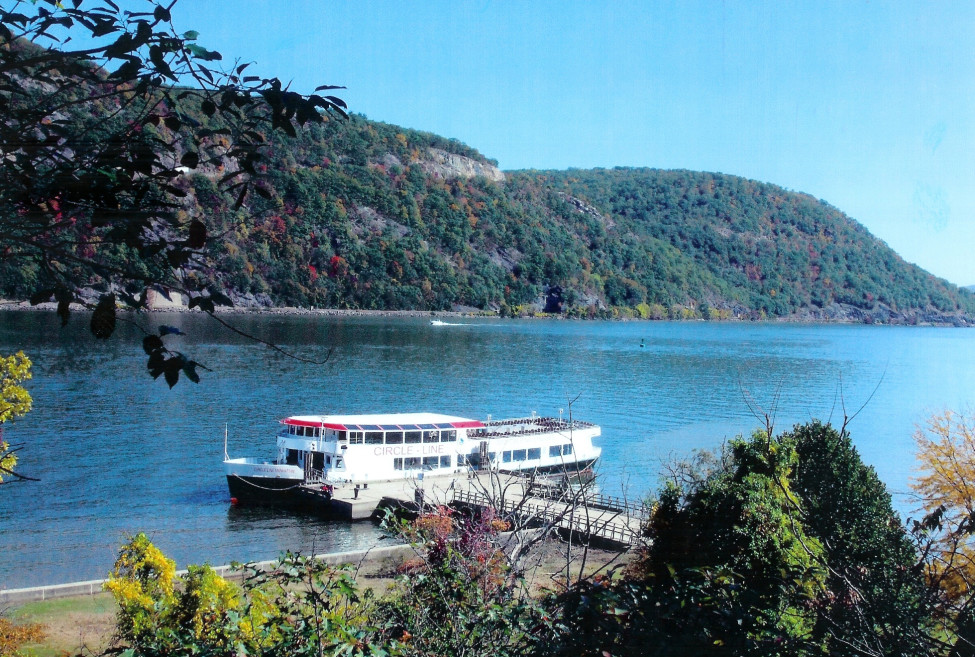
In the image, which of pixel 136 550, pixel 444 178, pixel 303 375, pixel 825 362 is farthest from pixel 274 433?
pixel 444 178

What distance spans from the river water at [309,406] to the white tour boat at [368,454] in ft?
4.59

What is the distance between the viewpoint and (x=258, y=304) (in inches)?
5084

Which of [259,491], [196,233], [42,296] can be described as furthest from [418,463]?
[196,233]

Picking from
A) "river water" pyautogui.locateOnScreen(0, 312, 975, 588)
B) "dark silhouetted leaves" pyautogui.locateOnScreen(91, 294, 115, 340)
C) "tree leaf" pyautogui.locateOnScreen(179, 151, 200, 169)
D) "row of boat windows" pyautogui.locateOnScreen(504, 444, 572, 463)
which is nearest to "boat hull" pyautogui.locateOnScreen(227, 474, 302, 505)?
"river water" pyautogui.locateOnScreen(0, 312, 975, 588)

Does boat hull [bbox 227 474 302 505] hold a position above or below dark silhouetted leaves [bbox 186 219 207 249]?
below

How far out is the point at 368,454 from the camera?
30703 millimetres

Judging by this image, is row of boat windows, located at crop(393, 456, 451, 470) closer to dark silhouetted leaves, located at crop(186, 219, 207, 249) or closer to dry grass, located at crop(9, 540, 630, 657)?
dry grass, located at crop(9, 540, 630, 657)

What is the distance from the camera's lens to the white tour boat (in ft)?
97.9

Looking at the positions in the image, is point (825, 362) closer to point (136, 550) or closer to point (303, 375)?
point (303, 375)

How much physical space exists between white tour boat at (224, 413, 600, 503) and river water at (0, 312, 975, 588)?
1400 millimetres

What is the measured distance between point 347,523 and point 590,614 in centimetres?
2446

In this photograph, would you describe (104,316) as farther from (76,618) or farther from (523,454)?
(523,454)

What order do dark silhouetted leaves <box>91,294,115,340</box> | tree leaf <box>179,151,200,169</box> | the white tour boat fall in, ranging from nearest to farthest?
dark silhouetted leaves <box>91,294,115,340</box>
tree leaf <box>179,151,200,169</box>
the white tour boat

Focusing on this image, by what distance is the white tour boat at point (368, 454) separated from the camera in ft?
97.9
